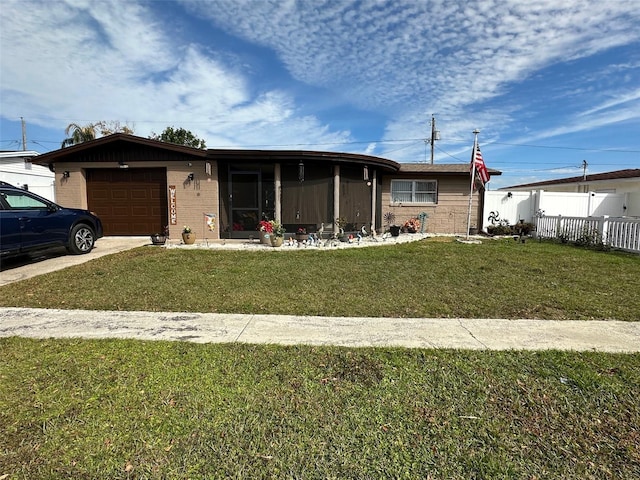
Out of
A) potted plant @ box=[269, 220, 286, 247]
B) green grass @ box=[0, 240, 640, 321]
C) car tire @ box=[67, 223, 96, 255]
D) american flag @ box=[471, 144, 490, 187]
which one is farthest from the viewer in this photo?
american flag @ box=[471, 144, 490, 187]

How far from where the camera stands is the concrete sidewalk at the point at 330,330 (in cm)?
356

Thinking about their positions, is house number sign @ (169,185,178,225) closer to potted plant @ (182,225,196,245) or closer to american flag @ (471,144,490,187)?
potted plant @ (182,225,196,245)

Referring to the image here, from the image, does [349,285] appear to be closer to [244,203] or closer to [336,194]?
[336,194]

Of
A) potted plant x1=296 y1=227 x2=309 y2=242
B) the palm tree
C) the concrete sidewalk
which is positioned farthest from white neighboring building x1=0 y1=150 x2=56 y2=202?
the concrete sidewalk

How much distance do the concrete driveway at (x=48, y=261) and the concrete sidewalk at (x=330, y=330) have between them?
109 inches

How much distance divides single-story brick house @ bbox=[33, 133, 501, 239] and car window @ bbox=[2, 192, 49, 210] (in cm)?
382

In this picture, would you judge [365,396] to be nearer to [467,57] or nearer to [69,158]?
[467,57]

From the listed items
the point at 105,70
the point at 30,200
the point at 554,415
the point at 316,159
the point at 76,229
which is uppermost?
the point at 105,70

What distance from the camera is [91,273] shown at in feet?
21.8

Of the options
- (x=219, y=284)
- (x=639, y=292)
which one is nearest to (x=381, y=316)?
(x=219, y=284)

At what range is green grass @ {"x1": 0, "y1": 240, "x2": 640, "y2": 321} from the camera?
4.74 m

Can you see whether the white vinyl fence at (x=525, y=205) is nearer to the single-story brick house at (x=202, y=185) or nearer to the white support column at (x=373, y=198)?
the white support column at (x=373, y=198)

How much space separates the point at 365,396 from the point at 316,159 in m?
9.30

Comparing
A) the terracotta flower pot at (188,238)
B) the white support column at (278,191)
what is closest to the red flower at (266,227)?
the white support column at (278,191)
